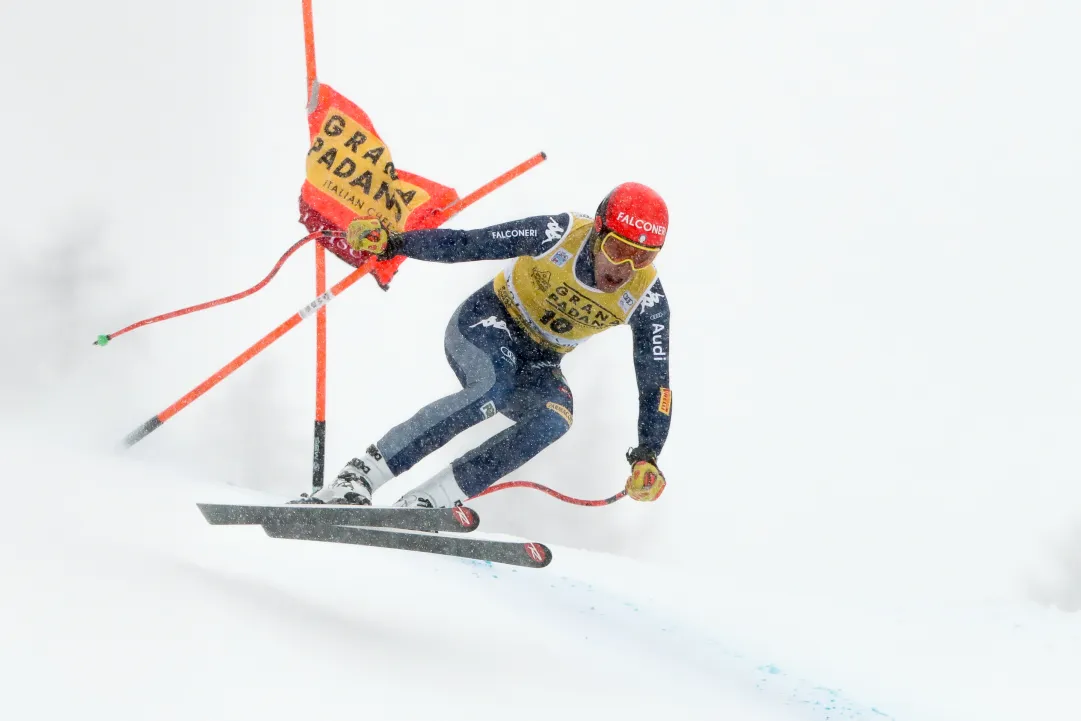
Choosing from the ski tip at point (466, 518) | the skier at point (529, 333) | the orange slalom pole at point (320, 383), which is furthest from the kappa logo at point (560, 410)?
the orange slalom pole at point (320, 383)

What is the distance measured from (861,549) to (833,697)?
1390 inches

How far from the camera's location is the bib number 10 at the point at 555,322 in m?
4.42

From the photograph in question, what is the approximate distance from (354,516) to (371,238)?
126 centimetres

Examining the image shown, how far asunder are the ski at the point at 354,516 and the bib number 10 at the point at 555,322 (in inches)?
53.8

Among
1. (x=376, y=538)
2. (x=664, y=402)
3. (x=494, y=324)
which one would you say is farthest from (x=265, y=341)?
(x=664, y=402)

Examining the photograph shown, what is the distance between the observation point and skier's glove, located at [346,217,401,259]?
4027 millimetres

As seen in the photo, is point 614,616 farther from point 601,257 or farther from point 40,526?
point 40,526

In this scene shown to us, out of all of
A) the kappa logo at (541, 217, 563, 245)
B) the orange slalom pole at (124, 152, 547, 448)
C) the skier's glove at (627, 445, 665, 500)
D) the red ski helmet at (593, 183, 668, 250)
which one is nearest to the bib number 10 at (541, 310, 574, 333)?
Result: the kappa logo at (541, 217, 563, 245)

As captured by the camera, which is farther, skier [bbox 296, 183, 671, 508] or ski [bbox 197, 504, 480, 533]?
skier [bbox 296, 183, 671, 508]

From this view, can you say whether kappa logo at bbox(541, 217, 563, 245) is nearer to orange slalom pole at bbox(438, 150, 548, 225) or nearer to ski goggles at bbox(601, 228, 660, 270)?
ski goggles at bbox(601, 228, 660, 270)

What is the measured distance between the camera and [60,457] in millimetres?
5473

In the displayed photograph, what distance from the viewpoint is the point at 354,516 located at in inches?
132

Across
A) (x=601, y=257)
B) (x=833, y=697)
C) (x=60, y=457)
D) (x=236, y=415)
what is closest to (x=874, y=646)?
(x=833, y=697)

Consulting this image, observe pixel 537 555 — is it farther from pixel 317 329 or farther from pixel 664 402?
pixel 317 329
